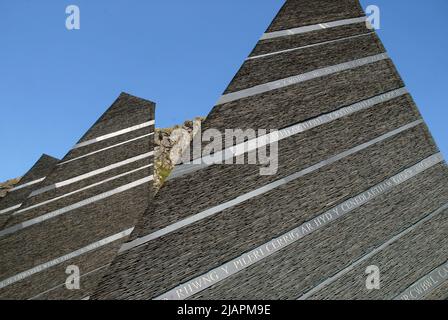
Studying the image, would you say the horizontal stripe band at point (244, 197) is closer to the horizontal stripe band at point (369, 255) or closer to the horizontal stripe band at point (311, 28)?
the horizontal stripe band at point (369, 255)

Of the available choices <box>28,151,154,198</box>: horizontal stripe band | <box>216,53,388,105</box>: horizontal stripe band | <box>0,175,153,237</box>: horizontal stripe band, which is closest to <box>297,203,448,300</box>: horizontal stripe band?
Result: <box>216,53,388,105</box>: horizontal stripe band

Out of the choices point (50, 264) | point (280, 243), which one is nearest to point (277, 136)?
point (280, 243)

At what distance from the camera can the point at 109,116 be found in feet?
47.1

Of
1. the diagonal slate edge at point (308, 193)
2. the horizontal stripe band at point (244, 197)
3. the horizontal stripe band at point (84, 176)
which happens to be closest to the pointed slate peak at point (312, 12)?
the diagonal slate edge at point (308, 193)

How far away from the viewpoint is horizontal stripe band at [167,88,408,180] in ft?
22.2

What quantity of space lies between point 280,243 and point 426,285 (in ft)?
12.5

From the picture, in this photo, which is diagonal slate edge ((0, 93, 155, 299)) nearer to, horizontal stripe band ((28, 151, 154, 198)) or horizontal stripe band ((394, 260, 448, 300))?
horizontal stripe band ((28, 151, 154, 198))

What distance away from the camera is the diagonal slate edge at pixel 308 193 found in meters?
6.26

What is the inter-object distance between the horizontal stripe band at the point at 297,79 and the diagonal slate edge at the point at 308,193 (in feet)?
0.09
